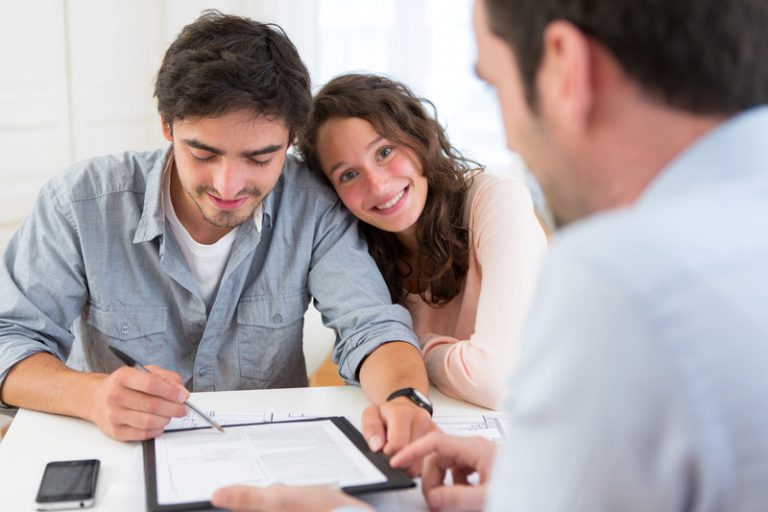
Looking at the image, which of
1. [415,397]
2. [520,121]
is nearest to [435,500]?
[415,397]

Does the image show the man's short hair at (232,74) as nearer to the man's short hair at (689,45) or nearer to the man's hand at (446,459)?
the man's hand at (446,459)

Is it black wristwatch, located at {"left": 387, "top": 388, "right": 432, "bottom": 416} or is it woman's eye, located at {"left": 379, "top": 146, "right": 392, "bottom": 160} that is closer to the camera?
black wristwatch, located at {"left": 387, "top": 388, "right": 432, "bottom": 416}

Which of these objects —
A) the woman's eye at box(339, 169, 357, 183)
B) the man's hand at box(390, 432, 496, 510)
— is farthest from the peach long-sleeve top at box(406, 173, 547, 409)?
the man's hand at box(390, 432, 496, 510)

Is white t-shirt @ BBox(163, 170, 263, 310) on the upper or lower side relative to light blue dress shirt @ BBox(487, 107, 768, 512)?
lower

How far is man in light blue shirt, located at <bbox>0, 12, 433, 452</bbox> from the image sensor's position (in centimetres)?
152

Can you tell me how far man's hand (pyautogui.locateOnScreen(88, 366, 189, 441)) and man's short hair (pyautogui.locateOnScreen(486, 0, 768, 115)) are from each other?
2.65ft

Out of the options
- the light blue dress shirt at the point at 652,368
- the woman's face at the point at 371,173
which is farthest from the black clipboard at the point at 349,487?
the woman's face at the point at 371,173

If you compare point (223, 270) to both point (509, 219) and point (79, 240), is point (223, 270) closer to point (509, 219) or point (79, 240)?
point (79, 240)

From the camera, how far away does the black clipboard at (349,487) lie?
0.97 m

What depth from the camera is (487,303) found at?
156 centimetres

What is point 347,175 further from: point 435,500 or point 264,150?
point 435,500

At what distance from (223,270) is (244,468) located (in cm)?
68

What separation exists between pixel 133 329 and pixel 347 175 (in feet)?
1.72

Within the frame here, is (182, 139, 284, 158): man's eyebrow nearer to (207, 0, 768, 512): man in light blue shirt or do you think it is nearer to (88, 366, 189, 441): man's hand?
(88, 366, 189, 441): man's hand
